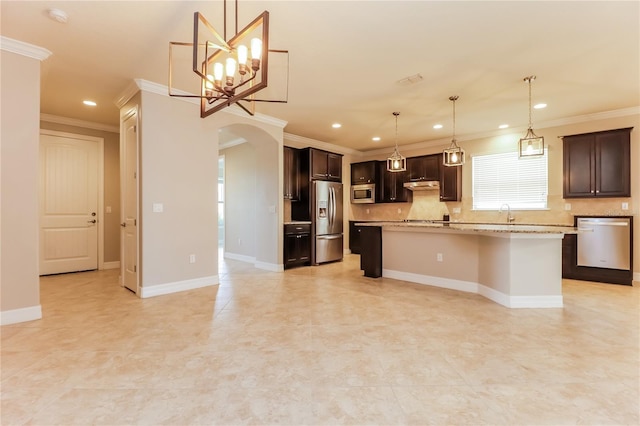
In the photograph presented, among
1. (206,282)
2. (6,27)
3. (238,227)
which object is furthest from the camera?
(238,227)

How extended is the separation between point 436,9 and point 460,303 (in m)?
3.08

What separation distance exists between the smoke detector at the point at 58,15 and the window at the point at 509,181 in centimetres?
672

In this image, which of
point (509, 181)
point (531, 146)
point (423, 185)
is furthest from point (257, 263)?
point (509, 181)

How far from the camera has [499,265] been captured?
3668 mm

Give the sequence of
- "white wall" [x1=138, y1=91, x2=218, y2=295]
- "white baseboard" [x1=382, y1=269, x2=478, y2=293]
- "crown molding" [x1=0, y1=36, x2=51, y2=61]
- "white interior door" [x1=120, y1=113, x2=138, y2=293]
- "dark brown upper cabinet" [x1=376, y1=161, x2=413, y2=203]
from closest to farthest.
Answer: "crown molding" [x1=0, y1=36, x2=51, y2=61], "white wall" [x1=138, y1=91, x2=218, y2=295], "white interior door" [x1=120, y1=113, x2=138, y2=293], "white baseboard" [x1=382, y1=269, x2=478, y2=293], "dark brown upper cabinet" [x1=376, y1=161, x2=413, y2=203]

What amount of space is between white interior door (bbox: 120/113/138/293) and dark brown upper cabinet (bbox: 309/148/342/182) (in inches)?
126

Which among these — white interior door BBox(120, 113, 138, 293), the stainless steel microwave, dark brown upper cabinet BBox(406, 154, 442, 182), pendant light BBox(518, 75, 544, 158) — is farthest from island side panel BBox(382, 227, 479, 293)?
white interior door BBox(120, 113, 138, 293)

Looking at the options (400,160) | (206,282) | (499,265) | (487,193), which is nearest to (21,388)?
(206,282)

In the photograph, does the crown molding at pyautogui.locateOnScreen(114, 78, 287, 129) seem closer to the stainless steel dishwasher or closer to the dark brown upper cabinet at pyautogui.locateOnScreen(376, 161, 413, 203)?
the dark brown upper cabinet at pyautogui.locateOnScreen(376, 161, 413, 203)

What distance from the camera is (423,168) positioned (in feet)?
22.6

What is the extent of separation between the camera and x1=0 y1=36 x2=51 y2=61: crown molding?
9.48 feet

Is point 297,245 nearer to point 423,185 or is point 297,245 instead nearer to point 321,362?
point 423,185

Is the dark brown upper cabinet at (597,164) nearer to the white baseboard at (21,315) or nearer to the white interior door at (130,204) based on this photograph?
the white interior door at (130,204)

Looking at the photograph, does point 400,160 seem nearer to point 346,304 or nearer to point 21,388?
point 346,304
